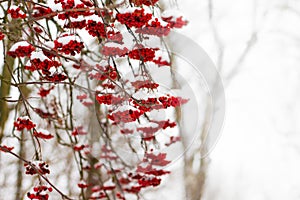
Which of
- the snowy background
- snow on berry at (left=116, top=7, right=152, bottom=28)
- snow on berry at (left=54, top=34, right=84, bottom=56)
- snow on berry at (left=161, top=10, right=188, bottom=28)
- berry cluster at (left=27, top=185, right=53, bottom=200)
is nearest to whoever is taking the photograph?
snow on berry at (left=116, top=7, right=152, bottom=28)

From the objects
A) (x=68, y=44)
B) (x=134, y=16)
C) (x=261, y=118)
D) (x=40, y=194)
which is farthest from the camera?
(x=261, y=118)

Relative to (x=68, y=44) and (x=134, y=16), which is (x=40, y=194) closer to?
(x=68, y=44)

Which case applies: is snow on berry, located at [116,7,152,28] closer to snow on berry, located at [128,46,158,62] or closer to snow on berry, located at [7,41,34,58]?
snow on berry, located at [128,46,158,62]

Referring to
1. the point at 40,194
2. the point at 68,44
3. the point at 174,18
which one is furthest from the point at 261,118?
the point at 68,44

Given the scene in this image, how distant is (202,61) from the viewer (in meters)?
4.01

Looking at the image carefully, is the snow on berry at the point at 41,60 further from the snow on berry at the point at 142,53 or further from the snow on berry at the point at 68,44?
the snow on berry at the point at 142,53

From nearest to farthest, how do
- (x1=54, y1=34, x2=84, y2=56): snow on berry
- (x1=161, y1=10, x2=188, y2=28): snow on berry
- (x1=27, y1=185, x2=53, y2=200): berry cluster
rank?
(x1=54, y1=34, x2=84, y2=56): snow on berry, (x1=27, y1=185, x2=53, y2=200): berry cluster, (x1=161, y1=10, x2=188, y2=28): snow on berry

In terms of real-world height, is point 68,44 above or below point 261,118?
below

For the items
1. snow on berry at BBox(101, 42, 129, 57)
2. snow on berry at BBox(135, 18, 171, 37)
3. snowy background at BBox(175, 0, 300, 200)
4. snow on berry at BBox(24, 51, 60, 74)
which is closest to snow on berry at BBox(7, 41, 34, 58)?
snow on berry at BBox(24, 51, 60, 74)

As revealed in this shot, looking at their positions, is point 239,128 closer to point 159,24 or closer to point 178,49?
point 178,49

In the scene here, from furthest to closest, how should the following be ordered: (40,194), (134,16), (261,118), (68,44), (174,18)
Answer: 1. (261,118)
2. (174,18)
3. (40,194)
4. (68,44)
5. (134,16)

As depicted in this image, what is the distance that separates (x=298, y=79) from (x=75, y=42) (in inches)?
370

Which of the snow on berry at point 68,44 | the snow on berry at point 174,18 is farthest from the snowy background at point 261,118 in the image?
the snow on berry at point 68,44

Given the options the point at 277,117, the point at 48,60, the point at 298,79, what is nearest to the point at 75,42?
the point at 48,60
